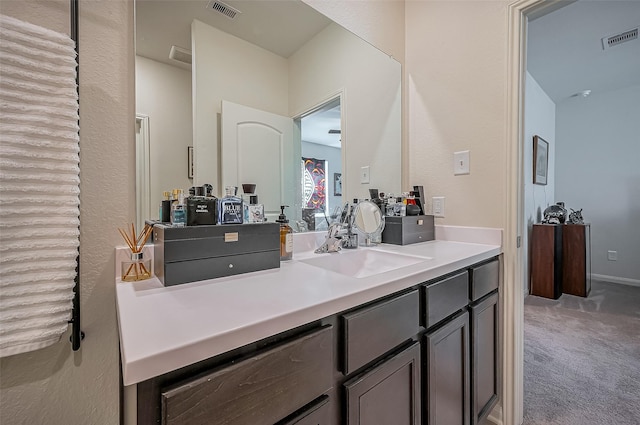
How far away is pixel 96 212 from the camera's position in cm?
84

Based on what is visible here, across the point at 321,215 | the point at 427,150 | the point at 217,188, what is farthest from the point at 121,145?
the point at 427,150

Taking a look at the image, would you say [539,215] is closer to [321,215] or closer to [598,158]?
[598,158]

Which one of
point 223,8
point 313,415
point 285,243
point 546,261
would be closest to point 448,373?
point 313,415

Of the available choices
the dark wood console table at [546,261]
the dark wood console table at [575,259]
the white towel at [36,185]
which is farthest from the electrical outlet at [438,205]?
the dark wood console table at [575,259]

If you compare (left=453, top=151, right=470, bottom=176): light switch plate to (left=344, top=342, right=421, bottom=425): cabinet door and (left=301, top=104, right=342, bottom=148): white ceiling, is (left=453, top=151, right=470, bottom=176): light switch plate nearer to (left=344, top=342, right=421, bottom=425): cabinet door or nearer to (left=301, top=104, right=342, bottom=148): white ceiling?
(left=301, top=104, right=342, bottom=148): white ceiling

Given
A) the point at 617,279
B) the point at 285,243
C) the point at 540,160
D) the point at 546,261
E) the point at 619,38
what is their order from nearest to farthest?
the point at 285,243 < the point at 619,38 < the point at 546,261 < the point at 540,160 < the point at 617,279

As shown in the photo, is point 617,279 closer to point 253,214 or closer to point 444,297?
point 444,297

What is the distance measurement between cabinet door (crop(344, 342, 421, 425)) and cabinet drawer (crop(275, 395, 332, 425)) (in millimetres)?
69

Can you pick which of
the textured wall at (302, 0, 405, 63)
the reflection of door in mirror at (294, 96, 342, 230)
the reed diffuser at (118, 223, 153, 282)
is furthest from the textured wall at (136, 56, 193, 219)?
the textured wall at (302, 0, 405, 63)

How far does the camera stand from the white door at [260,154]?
119 centimetres

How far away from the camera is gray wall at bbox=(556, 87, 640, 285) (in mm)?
3746

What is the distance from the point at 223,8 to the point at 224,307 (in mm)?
1171

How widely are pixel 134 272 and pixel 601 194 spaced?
549 centimetres

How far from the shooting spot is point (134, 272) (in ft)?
2.76
